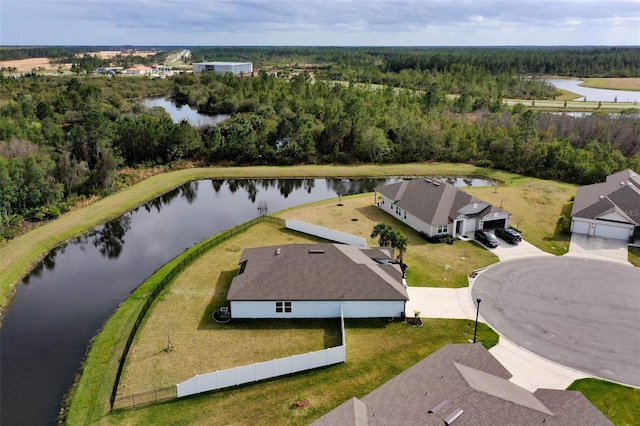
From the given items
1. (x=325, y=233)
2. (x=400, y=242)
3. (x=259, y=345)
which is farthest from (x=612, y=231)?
(x=259, y=345)

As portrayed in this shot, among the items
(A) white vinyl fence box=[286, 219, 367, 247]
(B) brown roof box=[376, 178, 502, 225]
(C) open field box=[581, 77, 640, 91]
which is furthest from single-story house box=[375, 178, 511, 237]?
(C) open field box=[581, 77, 640, 91]

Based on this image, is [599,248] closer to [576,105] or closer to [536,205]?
[536,205]

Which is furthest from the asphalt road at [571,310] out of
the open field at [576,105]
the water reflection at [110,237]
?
the open field at [576,105]

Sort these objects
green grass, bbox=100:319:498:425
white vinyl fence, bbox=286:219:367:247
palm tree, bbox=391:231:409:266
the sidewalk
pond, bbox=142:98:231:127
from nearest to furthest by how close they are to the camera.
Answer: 1. green grass, bbox=100:319:498:425
2. the sidewalk
3. palm tree, bbox=391:231:409:266
4. white vinyl fence, bbox=286:219:367:247
5. pond, bbox=142:98:231:127

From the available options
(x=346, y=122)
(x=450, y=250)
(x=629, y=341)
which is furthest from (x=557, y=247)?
(x=346, y=122)

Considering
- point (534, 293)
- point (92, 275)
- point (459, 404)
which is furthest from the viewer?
point (92, 275)

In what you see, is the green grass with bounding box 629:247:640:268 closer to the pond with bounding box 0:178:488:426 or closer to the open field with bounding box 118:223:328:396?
the open field with bounding box 118:223:328:396
